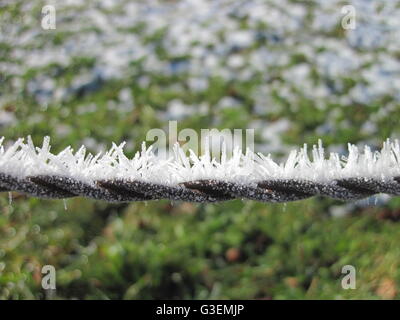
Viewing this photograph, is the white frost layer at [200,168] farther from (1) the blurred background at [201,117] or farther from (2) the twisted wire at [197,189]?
(1) the blurred background at [201,117]

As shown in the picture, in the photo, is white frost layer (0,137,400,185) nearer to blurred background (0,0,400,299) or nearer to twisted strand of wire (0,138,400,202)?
twisted strand of wire (0,138,400,202)

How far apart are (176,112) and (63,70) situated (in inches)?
26.3

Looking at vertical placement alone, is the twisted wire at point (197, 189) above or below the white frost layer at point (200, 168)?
below

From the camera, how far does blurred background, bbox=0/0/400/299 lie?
1740 mm

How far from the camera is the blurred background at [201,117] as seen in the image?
1740 millimetres

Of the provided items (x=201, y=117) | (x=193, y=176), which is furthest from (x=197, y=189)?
(x=201, y=117)

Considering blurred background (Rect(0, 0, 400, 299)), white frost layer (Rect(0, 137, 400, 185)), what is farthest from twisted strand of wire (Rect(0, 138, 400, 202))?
blurred background (Rect(0, 0, 400, 299))

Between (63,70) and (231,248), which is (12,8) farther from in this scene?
(231,248)

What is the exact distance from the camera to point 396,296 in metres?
1.62

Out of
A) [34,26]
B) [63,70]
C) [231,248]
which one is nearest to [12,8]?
[34,26]

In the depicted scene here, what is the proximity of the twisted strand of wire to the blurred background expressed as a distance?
119 centimetres

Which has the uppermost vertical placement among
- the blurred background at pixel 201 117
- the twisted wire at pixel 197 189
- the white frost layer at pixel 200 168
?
the blurred background at pixel 201 117

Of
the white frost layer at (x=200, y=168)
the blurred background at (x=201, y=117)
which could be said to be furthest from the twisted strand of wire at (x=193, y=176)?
the blurred background at (x=201, y=117)

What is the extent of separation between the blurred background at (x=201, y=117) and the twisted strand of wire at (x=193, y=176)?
1.19 m
